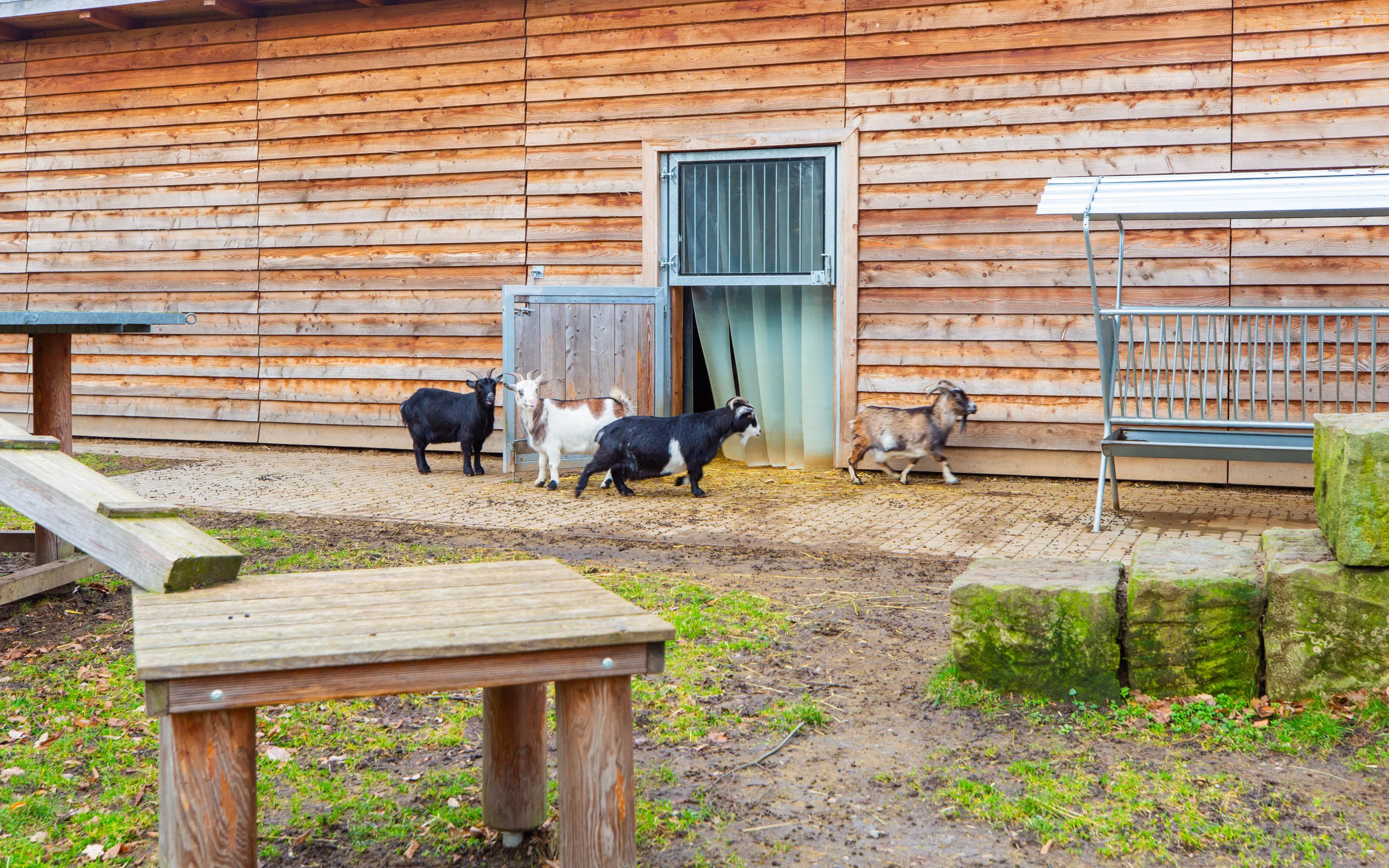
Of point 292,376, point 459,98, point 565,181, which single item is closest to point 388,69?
point 459,98

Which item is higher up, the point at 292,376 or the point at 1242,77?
the point at 1242,77

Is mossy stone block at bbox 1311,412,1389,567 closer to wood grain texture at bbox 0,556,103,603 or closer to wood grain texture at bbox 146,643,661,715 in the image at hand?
wood grain texture at bbox 146,643,661,715

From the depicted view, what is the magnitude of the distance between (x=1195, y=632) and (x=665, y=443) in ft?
16.8

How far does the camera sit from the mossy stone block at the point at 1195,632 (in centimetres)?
361

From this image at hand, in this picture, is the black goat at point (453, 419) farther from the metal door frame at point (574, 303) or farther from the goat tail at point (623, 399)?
the goat tail at point (623, 399)

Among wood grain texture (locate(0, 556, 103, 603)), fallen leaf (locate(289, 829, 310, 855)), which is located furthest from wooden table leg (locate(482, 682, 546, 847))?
wood grain texture (locate(0, 556, 103, 603))

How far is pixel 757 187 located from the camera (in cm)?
991

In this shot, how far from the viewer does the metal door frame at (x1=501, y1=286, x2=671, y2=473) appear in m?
9.36

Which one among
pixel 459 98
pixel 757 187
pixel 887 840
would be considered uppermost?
pixel 459 98

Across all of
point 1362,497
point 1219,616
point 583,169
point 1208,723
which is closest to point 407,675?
point 1208,723

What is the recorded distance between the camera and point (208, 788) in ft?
7.18

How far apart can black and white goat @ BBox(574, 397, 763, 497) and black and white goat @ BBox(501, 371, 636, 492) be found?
369 mm

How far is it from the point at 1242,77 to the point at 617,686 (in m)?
7.86

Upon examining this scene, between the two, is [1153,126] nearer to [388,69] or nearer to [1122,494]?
[1122,494]
